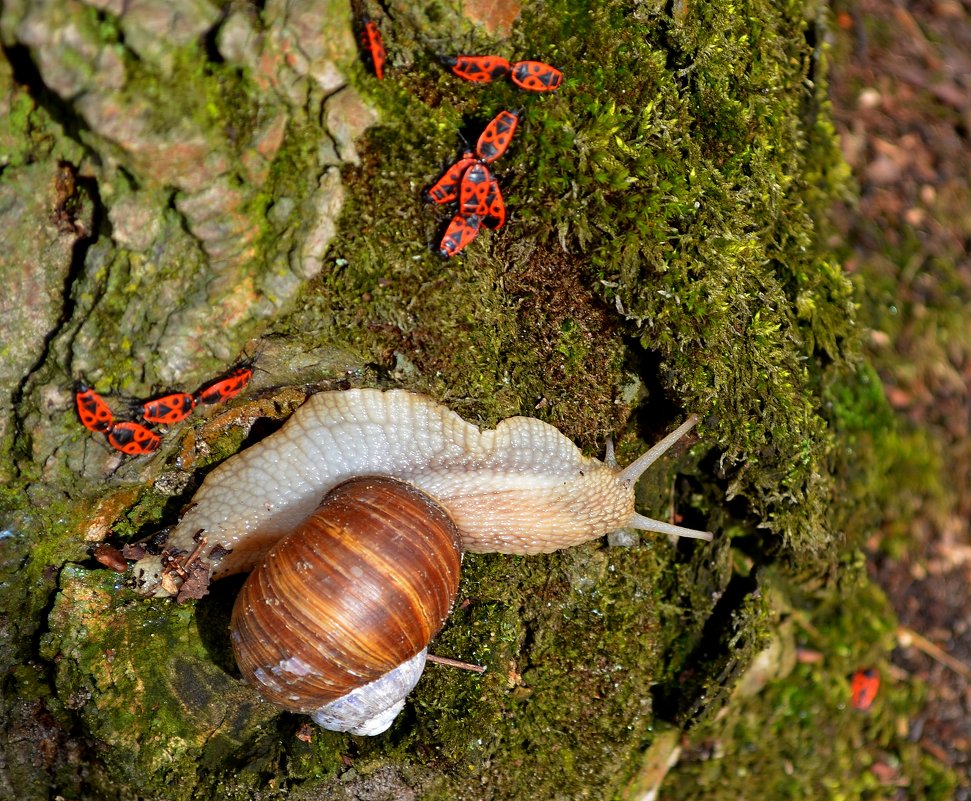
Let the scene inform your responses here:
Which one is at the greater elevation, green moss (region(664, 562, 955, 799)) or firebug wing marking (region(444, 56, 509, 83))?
firebug wing marking (region(444, 56, 509, 83))

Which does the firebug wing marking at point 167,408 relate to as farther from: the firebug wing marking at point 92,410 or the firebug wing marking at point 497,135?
the firebug wing marking at point 497,135

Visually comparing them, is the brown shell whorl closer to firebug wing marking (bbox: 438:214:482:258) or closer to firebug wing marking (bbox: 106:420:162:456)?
firebug wing marking (bbox: 106:420:162:456)

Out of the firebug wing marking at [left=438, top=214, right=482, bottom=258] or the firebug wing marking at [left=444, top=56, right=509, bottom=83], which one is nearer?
the firebug wing marking at [left=444, top=56, right=509, bottom=83]

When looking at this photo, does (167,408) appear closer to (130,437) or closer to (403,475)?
(130,437)

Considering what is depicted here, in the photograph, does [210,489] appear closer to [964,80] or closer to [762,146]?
[762,146]

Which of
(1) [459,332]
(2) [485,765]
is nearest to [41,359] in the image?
(1) [459,332]


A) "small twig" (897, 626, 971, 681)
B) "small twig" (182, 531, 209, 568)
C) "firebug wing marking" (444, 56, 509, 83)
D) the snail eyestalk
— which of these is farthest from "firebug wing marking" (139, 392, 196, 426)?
"small twig" (897, 626, 971, 681)

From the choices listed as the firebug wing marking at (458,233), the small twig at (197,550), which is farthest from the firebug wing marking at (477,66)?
the small twig at (197,550)
